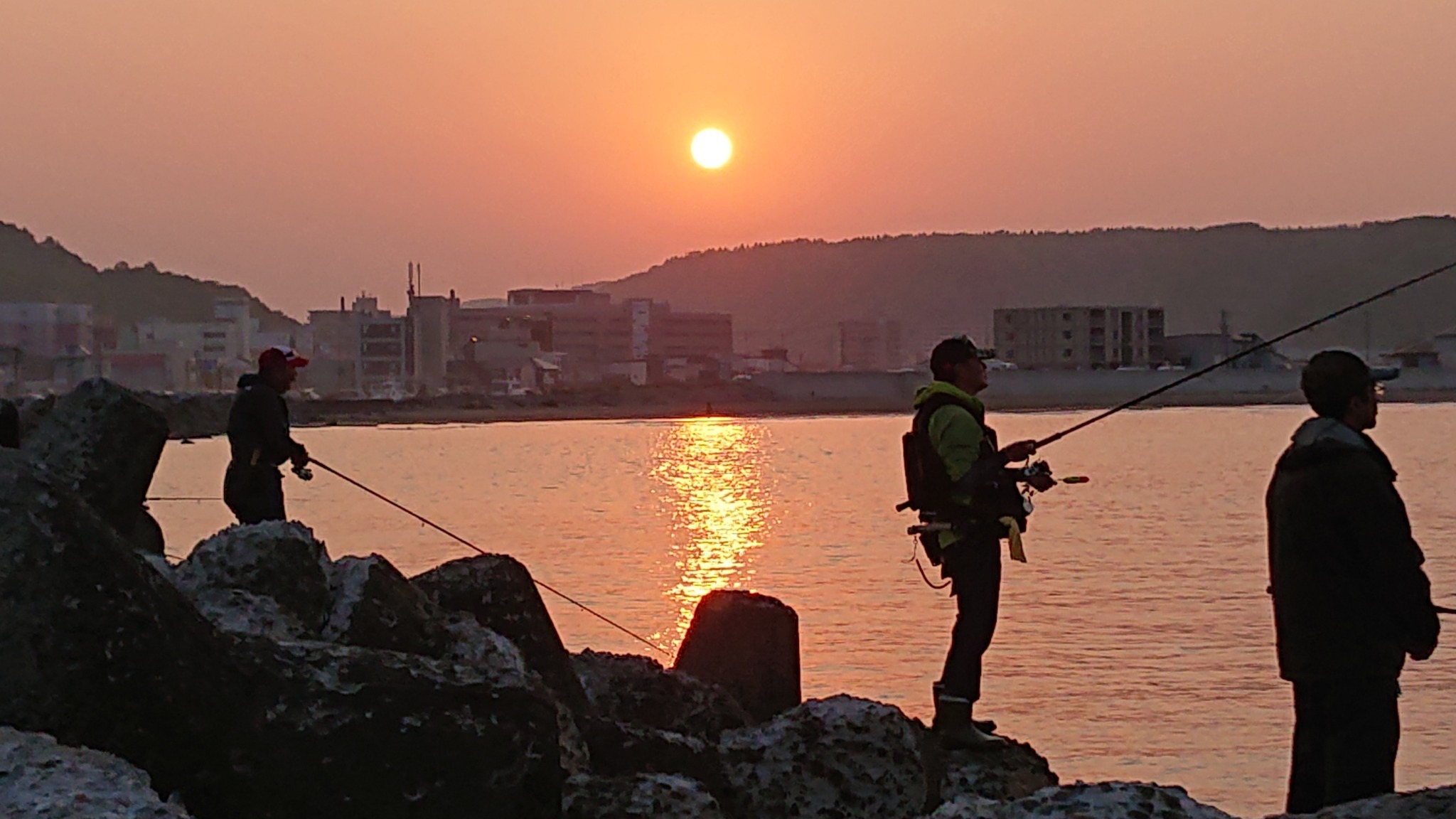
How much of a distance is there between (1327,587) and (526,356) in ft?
487

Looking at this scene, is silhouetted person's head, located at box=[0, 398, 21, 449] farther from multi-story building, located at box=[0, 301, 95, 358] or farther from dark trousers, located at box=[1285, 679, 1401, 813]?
multi-story building, located at box=[0, 301, 95, 358]

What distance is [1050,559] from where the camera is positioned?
20422 mm

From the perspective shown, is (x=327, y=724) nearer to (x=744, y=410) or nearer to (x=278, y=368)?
(x=278, y=368)

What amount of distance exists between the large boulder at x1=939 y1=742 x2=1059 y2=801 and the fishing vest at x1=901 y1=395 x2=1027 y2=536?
792 mm

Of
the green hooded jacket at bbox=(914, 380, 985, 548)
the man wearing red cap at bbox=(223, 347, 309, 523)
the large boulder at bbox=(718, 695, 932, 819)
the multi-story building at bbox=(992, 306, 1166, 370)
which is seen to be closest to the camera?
the large boulder at bbox=(718, 695, 932, 819)

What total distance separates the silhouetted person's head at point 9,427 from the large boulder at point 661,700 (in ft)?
13.5

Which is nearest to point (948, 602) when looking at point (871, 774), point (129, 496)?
point (129, 496)

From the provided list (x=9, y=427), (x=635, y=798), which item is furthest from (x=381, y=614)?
(x=9, y=427)

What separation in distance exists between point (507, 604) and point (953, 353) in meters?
1.81

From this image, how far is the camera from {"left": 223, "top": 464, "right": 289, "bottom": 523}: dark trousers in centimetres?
948

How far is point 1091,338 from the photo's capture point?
129m

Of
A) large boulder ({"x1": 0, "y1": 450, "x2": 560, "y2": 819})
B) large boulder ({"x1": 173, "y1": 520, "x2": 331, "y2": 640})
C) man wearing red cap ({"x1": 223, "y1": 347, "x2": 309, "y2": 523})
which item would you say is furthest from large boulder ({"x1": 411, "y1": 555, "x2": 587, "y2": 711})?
man wearing red cap ({"x1": 223, "y1": 347, "x2": 309, "y2": 523})

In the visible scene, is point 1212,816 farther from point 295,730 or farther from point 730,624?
point 730,624

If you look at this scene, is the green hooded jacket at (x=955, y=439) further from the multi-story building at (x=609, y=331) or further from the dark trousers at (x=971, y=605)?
the multi-story building at (x=609, y=331)
